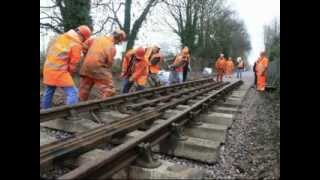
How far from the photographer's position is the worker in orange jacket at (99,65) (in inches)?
308

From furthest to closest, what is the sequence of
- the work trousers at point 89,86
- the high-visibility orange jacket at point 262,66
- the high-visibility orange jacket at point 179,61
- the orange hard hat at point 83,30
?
the high-visibility orange jacket at point 179,61 → the high-visibility orange jacket at point 262,66 → the work trousers at point 89,86 → the orange hard hat at point 83,30

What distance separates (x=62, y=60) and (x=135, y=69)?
12.4 ft

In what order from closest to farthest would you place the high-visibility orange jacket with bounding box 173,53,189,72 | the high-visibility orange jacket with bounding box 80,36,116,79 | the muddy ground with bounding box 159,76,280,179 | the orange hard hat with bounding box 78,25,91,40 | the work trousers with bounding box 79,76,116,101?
the muddy ground with bounding box 159,76,280,179 → the orange hard hat with bounding box 78,25,91,40 → the high-visibility orange jacket with bounding box 80,36,116,79 → the work trousers with bounding box 79,76,116,101 → the high-visibility orange jacket with bounding box 173,53,189,72

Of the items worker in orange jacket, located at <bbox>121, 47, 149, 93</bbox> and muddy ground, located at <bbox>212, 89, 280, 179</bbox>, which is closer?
muddy ground, located at <bbox>212, 89, 280, 179</bbox>

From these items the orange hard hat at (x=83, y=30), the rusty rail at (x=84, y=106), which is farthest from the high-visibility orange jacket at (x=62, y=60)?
the rusty rail at (x=84, y=106)

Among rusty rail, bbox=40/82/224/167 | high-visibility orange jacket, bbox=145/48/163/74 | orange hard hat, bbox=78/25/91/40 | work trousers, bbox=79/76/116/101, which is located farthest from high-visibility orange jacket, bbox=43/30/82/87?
high-visibility orange jacket, bbox=145/48/163/74

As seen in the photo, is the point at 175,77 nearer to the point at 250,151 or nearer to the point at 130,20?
the point at 130,20

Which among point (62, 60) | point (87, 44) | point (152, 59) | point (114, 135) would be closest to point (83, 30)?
point (62, 60)

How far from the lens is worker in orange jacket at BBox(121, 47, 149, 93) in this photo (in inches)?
414

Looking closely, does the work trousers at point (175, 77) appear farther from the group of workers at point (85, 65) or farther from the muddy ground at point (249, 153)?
the muddy ground at point (249, 153)

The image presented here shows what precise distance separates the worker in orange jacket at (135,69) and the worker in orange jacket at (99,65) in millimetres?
2340

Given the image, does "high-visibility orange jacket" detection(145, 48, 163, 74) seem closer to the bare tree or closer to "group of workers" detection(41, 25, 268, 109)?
"group of workers" detection(41, 25, 268, 109)
